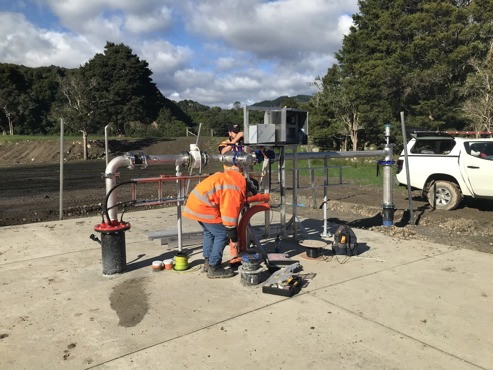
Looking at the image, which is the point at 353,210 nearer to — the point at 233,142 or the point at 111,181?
the point at 233,142

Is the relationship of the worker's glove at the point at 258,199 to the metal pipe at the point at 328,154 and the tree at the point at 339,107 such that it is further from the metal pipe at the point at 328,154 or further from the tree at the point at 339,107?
the tree at the point at 339,107

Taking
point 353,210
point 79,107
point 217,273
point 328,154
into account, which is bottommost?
point 217,273

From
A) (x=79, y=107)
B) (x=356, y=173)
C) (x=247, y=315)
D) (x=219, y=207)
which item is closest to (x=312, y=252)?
(x=219, y=207)

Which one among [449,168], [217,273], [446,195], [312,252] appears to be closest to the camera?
[217,273]

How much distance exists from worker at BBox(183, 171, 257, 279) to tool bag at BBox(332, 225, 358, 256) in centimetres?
162

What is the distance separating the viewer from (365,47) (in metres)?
36.9

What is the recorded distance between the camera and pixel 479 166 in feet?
31.1

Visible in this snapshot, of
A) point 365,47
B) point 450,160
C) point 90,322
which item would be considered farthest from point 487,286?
point 365,47

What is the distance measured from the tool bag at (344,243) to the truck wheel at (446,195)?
5.08 metres

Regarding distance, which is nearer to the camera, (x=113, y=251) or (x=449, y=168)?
(x=113, y=251)

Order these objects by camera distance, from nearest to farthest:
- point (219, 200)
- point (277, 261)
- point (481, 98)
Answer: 1. point (219, 200)
2. point (277, 261)
3. point (481, 98)

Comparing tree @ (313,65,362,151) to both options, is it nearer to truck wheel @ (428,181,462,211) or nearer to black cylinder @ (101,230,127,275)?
truck wheel @ (428,181,462,211)

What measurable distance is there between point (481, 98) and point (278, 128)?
24.9 meters

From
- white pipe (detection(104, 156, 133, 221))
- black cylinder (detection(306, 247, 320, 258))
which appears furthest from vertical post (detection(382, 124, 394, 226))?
white pipe (detection(104, 156, 133, 221))
